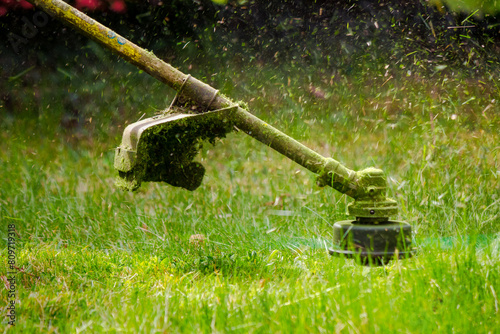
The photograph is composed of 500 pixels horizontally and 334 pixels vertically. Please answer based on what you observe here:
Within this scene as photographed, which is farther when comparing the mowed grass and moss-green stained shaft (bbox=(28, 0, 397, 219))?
moss-green stained shaft (bbox=(28, 0, 397, 219))

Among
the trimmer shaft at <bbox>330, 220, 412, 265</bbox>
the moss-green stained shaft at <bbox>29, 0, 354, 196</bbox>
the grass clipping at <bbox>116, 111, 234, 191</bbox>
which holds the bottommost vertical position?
the trimmer shaft at <bbox>330, 220, 412, 265</bbox>

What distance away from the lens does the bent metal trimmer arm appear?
192 centimetres

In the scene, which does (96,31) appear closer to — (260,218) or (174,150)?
(174,150)

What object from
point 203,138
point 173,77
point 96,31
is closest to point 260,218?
point 203,138

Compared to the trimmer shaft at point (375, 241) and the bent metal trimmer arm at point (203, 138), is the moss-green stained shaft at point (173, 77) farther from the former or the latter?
the trimmer shaft at point (375, 241)

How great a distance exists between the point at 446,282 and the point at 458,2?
240 centimetres

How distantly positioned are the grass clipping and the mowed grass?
0.43 metres

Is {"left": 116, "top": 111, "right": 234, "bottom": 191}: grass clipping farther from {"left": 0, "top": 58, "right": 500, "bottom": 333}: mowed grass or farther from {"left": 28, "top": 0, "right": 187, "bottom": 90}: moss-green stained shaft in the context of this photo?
{"left": 0, "top": 58, "right": 500, "bottom": 333}: mowed grass

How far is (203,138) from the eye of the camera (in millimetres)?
2072

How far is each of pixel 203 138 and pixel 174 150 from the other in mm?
135

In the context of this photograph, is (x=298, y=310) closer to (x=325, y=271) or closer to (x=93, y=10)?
(x=325, y=271)

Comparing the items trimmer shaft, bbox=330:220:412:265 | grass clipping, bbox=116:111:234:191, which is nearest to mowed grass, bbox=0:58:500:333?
trimmer shaft, bbox=330:220:412:265

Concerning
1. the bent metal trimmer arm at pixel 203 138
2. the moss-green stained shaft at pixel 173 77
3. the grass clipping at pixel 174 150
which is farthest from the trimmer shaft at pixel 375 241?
the grass clipping at pixel 174 150

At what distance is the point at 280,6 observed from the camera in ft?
13.5
